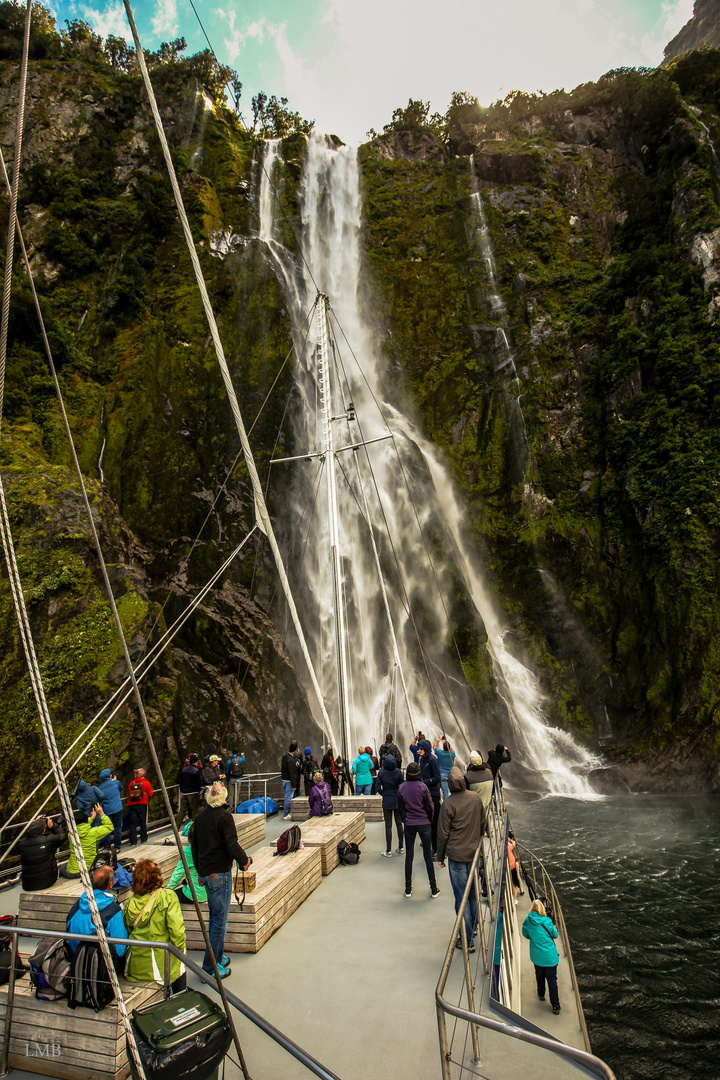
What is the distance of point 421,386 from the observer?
30.4 m

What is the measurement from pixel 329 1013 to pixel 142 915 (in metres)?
1.69

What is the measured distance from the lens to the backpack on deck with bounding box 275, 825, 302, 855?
761 centimetres

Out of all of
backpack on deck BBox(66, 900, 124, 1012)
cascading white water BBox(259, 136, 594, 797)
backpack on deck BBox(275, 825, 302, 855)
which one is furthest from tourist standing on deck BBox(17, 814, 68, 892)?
cascading white water BBox(259, 136, 594, 797)

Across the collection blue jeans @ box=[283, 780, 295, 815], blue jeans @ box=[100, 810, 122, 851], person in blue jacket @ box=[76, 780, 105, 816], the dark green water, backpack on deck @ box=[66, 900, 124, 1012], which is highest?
person in blue jacket @ box=[76, 780, 105, 816]

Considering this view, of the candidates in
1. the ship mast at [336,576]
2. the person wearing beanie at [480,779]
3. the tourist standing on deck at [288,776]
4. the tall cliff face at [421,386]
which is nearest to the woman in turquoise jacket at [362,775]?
the ship mast at [336,576]

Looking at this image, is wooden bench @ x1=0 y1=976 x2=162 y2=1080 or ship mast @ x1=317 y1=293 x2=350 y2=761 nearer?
wooden bench @ x1=0 y1=976 x2=162 y2=1080

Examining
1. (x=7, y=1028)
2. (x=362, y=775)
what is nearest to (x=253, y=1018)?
(x=7, y=1028)

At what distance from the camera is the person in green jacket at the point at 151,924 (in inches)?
169

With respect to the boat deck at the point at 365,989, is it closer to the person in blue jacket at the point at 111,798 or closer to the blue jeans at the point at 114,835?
the blue jeans at the point at 114,835

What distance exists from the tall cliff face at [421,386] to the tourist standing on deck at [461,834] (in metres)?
10.7

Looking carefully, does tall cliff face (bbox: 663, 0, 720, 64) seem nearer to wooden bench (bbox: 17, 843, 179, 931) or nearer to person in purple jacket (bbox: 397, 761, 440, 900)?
person in purple jacket (bbox: 397, 761, 440, 900)

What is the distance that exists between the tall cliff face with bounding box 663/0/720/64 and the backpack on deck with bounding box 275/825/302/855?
89505 millimetres

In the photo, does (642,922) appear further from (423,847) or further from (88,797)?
(88,797)

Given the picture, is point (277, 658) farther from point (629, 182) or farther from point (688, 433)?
point (629, 182)
